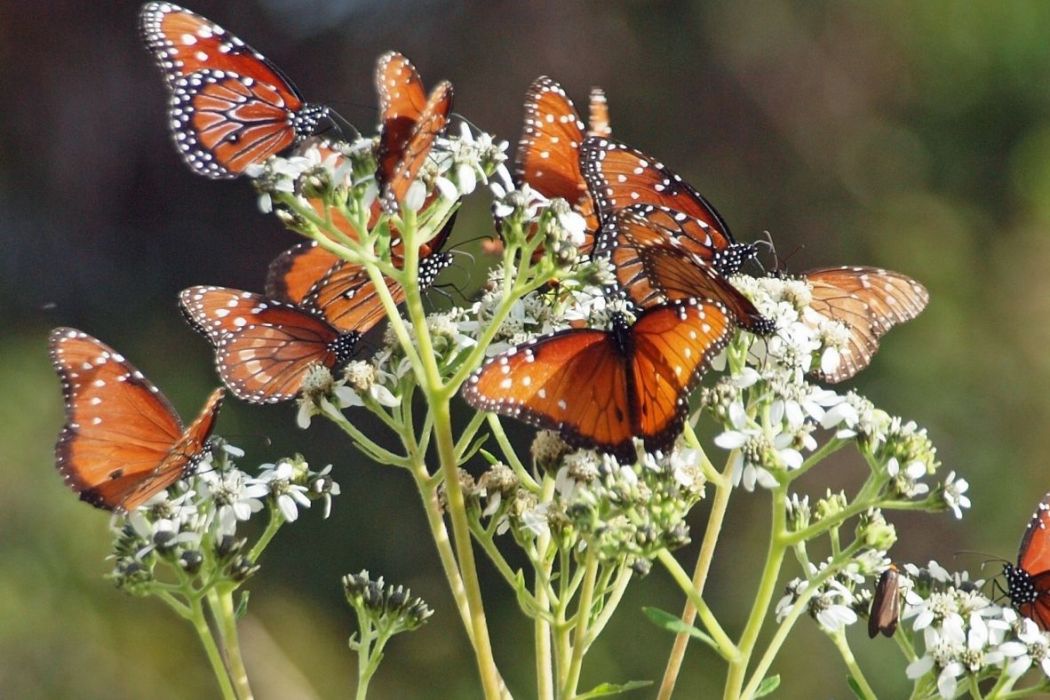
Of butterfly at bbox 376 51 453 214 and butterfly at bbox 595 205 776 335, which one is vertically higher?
butterfly at bbox 376 51 453 214

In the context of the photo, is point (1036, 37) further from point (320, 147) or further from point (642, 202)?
point (320, 147)

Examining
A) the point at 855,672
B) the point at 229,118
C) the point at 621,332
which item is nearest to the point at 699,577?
the point at 855,672

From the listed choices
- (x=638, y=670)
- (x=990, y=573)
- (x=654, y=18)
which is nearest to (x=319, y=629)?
(x=638, y=670)

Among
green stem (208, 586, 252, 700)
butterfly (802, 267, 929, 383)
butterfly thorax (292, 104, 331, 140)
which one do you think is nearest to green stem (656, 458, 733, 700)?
green stem (208, 586, 252, 700)

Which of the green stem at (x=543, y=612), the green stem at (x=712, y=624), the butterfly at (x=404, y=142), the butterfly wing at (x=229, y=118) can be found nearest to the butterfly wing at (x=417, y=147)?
the butterfly at (x=404, y=142)

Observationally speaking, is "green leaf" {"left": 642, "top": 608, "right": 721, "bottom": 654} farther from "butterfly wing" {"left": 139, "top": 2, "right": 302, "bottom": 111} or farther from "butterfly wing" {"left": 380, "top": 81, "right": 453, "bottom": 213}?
"butterfly wing" {"left": 139, "top": 2, "right": 302, "bottom": 111}

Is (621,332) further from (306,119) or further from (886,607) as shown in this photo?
(306,119)
